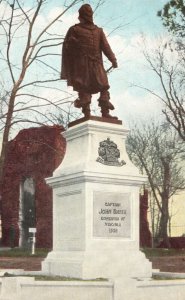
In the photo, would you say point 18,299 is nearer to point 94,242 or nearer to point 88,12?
point 94,242

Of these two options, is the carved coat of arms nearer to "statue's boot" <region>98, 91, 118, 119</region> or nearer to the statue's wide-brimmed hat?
"statue's boot" <region>98, 91, 118, 119</region>

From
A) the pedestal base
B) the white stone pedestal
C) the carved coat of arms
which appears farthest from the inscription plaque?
the carved coat of arms

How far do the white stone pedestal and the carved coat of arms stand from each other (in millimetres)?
21

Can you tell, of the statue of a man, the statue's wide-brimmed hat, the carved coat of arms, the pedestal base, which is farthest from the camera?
the statue's wide-brimmed hat

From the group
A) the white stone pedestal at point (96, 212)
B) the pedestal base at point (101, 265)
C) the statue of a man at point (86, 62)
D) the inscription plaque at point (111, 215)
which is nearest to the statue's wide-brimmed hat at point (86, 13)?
the statue of a man at point (86, 62)

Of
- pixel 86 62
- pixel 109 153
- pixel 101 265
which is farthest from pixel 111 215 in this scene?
pixel 86 62

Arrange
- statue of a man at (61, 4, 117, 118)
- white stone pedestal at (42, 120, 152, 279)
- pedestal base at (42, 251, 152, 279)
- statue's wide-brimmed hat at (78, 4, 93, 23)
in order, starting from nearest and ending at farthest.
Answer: pedestal base at (42, 251, 152, 279)
white stone pedestal at (42, 120, 152, 279)
statue of a man at (61, 4, 117, 118)
statue's wide-brimmed hat at (78, 4, 93, 23)

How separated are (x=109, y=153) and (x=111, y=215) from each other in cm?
128

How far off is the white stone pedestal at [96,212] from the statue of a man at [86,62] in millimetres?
699

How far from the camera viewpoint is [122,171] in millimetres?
12289

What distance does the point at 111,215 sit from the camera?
11969 millimetres

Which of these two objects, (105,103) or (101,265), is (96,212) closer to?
(101,265)

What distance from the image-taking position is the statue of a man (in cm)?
1293

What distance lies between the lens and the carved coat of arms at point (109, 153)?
1221cm
